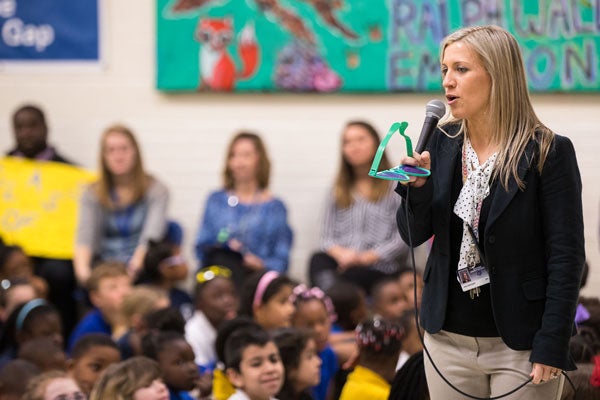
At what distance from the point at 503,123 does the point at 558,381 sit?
63 cm

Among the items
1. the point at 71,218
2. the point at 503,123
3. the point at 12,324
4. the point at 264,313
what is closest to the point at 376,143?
the point at 264,313

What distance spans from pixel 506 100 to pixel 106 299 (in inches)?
145

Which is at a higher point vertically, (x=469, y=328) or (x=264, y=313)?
(x=469, y=328)

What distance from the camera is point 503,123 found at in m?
2.58

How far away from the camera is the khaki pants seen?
2551mm

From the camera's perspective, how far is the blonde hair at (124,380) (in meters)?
3.77

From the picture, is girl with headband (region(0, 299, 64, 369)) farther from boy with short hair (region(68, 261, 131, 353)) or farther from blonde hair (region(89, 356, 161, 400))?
blonde hair (region(89, 356, 161, 400))

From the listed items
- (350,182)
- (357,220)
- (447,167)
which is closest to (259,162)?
(350,182)

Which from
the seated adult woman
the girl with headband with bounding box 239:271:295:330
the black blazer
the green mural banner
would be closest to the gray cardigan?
the seated adult woman

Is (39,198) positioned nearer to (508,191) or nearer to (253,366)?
(253,366)

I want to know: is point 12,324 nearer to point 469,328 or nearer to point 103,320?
point 103,320

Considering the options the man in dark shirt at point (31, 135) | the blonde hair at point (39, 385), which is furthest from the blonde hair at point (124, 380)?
the man in dark shirt at point (31, 135)

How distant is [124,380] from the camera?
379 cm

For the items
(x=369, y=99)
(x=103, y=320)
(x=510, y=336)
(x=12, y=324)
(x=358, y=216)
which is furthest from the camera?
(x=369, y=99)
